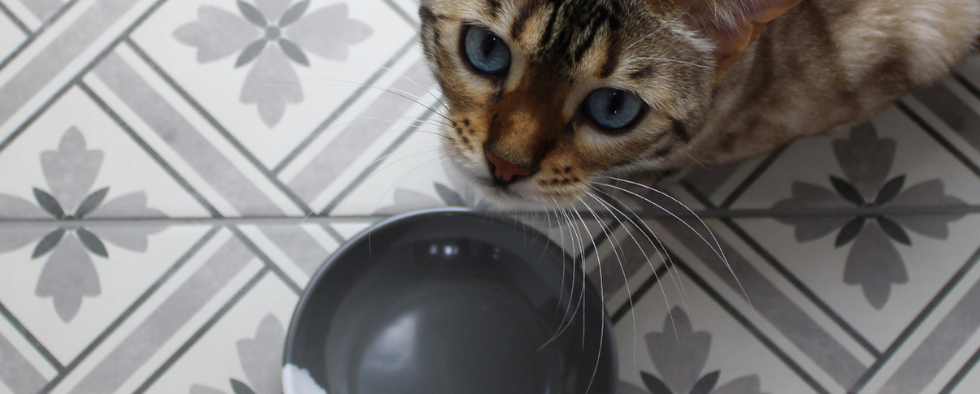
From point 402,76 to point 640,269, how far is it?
47cm

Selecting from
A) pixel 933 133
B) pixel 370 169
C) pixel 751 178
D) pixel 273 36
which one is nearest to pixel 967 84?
pixel 933 133

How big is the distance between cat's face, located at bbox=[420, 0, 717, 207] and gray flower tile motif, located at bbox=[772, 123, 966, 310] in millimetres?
396

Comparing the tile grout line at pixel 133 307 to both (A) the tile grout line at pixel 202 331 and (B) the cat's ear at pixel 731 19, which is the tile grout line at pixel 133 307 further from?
(B) the cat's ear at pixel 731 19

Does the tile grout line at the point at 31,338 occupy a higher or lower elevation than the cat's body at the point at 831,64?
lower

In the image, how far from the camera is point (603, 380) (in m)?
0.79

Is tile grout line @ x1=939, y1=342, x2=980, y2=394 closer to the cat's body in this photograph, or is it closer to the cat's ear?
the cat's body

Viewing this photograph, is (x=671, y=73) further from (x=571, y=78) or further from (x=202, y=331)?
(x=202, y=331)

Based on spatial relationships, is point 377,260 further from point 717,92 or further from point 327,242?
point 717,92

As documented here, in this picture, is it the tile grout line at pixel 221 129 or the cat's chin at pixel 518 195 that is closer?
the cat's chin at pixel 518 195

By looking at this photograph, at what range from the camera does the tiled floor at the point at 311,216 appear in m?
0.89

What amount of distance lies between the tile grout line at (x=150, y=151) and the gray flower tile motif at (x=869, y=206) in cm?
88

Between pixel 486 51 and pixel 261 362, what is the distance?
23.2 inches

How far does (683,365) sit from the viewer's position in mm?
897

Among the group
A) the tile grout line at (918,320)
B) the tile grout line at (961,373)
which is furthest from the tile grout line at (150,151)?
the tile grout line at (961,373)
